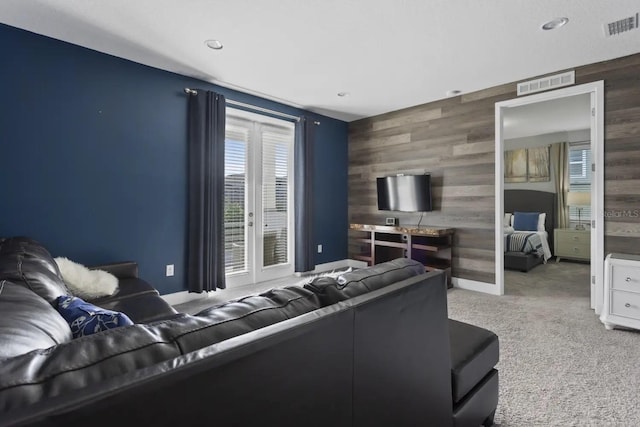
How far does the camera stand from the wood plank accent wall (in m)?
3.12

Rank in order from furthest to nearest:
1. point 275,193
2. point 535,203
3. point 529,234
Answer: point 535,203 → point 529,234 → point 275,193

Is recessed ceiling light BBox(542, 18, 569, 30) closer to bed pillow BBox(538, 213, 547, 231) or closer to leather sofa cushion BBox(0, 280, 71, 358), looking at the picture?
leather sofa cushion BBox(0, 280, 71, 358)

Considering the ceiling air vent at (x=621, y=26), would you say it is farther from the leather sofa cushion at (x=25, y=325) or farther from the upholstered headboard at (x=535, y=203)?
the upholstered headboard at (x=535, y=203)

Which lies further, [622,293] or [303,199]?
[303,199]

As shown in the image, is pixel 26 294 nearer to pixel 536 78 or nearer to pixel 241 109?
pixel 241 109

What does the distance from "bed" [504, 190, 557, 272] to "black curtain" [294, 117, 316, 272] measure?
3.26 metres

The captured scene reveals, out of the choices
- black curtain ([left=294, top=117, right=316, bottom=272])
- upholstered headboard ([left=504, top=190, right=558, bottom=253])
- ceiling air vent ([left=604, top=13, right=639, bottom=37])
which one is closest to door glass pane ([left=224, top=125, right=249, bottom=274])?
black curtain ([left=294, top=117, right=316, bottom=272])

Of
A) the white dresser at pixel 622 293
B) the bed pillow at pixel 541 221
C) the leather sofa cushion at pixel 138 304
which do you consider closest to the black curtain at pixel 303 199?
the leather sofa cushion at pixel 138 304

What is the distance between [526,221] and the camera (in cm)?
629

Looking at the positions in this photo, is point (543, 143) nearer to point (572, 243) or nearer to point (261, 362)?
point (572, 243)

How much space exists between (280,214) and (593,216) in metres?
3.68

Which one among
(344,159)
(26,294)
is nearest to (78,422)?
(26,294)

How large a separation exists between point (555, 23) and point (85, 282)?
4016 mm

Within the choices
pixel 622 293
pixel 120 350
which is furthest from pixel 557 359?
pixel 120 350
